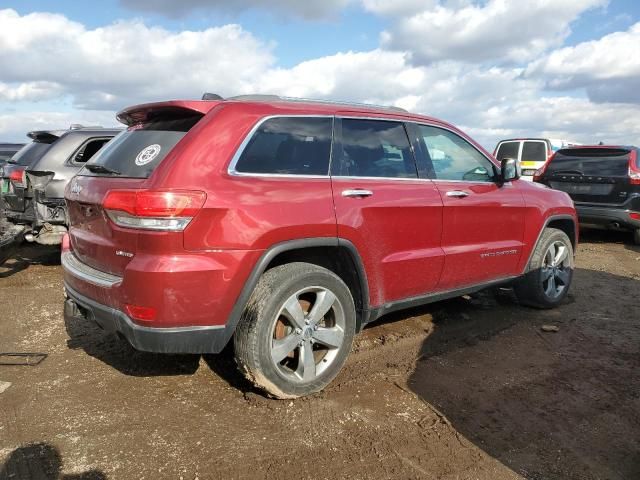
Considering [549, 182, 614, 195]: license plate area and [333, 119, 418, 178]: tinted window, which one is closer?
[333, 119, 418, 178]: tinted window

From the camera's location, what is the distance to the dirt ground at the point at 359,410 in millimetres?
2654

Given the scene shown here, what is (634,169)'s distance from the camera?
847cm

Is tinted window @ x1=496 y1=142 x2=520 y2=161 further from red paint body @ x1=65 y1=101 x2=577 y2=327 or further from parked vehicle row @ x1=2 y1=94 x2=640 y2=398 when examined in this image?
red paint body @ x1=65 y1=101 x2=577 y2=327

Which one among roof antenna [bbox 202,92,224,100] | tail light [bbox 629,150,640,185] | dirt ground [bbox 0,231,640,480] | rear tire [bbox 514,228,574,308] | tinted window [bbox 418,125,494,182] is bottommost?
dirt ground [bbox 0,231,640,480]

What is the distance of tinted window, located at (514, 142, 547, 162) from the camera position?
13586 mm

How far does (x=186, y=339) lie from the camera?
285 cm

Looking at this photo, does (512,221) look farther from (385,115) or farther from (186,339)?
(186,339)

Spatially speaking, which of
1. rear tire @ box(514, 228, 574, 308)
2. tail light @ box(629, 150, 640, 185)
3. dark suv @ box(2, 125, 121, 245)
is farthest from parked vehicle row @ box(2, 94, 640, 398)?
tail light @ box(629, 150, 640, 185)

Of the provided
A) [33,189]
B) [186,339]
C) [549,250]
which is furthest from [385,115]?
[33,189]

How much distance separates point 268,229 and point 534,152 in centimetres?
1248

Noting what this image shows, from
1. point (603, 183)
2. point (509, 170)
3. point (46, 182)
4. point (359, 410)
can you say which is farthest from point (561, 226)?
point (46, 182)

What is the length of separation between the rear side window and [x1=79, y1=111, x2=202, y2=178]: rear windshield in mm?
12293

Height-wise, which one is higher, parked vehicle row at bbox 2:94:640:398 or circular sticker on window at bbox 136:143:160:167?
circular sticker on window at bbox 136:143:160:167

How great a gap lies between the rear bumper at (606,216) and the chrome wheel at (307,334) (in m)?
6.88
